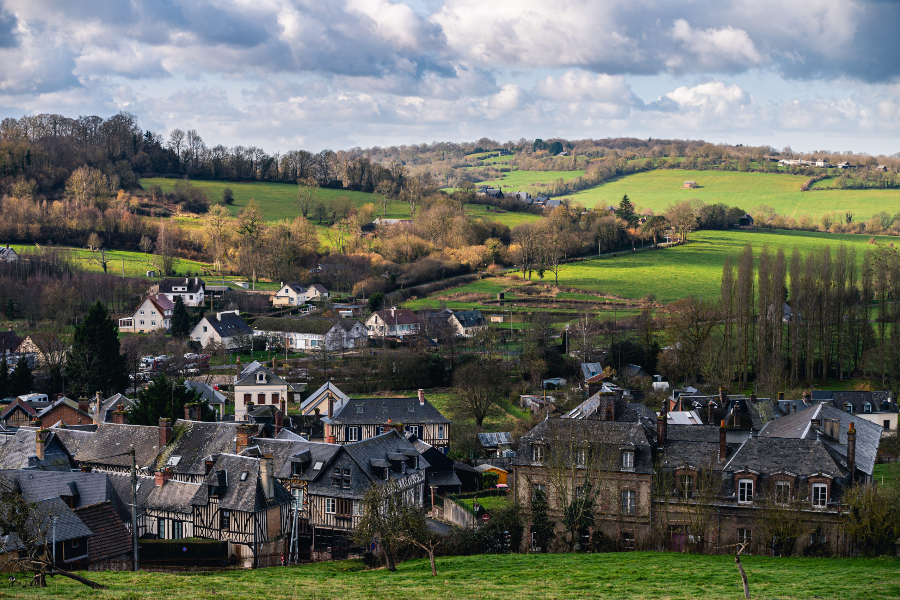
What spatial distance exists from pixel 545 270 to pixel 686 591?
87.5m

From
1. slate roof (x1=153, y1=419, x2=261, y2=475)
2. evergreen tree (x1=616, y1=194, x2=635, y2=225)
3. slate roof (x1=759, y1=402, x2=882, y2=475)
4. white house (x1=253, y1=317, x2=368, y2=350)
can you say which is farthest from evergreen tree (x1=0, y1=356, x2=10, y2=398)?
evergreen tree (x1=616, y1=194, x2=635, y2=225)

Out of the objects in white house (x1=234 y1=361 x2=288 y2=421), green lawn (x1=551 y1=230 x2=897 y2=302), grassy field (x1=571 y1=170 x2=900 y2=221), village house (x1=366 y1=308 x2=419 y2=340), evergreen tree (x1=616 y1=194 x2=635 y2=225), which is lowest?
white house (x1=234 y1=361 x2=288 y2=421)

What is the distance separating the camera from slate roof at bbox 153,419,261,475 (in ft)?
118

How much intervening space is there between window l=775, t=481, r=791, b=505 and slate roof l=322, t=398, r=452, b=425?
25101mm

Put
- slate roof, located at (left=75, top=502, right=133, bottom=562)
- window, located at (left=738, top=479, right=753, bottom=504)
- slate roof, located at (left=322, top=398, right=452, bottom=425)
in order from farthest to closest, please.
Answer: slate roof, located at (left=322, top=398, right=452, bottom=425) → window, located at (left=738, top=479, right=753, bottom=504) → slate roof, located at (left=75, top=502, right=133, bottom=562)

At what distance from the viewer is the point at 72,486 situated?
100.0ft

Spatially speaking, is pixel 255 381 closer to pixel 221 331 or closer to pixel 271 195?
pixel 221 331

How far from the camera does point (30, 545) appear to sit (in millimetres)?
21141

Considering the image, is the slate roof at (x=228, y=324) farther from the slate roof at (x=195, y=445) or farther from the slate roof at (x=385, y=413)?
the slate roof at (x=195, y=445)

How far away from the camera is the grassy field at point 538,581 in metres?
20.1

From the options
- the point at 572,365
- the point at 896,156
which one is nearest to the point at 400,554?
the point at 572,365

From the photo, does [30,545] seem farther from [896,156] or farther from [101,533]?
[896,156]

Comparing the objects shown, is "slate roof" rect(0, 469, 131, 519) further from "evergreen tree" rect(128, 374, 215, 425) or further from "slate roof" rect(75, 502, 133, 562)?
"evergreen tree" rect(128, 374, 215, 425)

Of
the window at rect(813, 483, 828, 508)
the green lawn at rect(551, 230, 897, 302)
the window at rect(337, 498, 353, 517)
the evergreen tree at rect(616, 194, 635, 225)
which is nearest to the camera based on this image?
the window at rect(813, 483, 828, 508)
